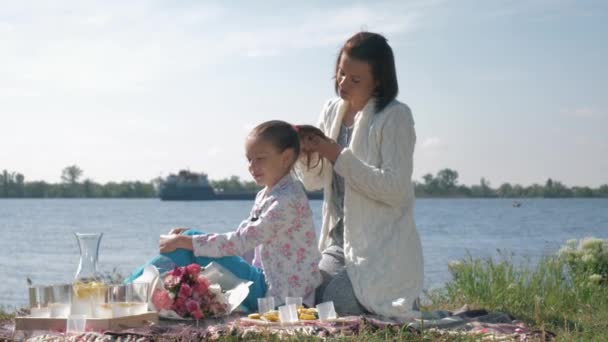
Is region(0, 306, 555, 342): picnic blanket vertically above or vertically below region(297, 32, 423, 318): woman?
below

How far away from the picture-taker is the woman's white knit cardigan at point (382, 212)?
4844 millimetres

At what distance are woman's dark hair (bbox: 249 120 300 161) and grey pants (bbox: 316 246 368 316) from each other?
2.50 feet

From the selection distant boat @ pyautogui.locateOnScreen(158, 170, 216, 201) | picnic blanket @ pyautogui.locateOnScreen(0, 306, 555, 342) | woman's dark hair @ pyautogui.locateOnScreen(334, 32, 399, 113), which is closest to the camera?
picnic blanket @ pyautogui.locateOnScreen(0, 306, 555, 342)

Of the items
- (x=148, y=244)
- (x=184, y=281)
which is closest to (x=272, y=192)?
(x=184, y=281)

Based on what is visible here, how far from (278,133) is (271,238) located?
0.58 metres

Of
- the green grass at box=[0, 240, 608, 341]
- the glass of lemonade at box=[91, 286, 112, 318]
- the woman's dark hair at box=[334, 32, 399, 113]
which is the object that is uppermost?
the woman's dark hair at box=[334, 32, 399, 113]

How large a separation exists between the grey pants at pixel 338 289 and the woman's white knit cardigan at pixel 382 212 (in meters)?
Result: 0.05

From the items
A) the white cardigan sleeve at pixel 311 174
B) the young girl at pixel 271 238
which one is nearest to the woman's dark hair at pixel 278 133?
the young girl at pixel 271 238

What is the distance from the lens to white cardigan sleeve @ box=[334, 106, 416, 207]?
485 centimetres

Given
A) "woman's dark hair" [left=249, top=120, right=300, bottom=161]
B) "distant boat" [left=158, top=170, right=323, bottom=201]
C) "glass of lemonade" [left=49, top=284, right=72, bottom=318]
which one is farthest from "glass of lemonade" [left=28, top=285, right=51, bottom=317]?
"distant boat" [left=158, top=170, right=323, bottom=201]

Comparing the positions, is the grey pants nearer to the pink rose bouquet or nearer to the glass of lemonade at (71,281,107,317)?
the pink rose bouquet

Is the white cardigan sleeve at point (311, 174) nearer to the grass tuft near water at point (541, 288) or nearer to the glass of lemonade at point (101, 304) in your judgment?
the glass of lemonade at point (101, 304)

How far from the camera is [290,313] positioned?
14.3ft

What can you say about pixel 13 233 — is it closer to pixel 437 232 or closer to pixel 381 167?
pixel 437 232
